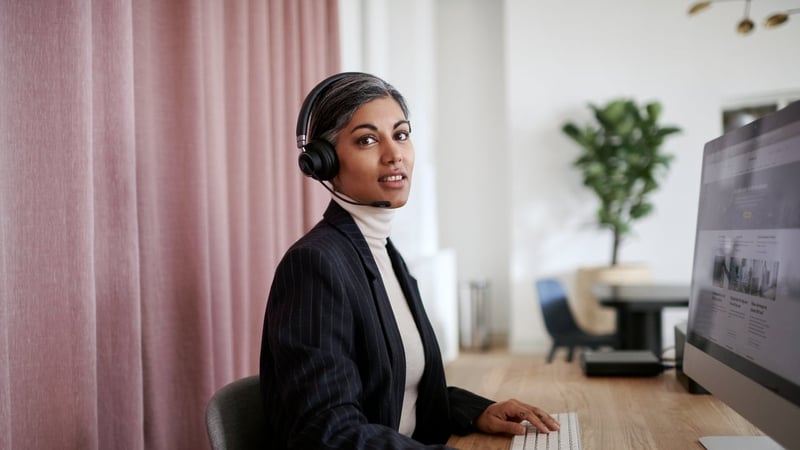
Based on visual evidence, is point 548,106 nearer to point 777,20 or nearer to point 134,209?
point 777,20

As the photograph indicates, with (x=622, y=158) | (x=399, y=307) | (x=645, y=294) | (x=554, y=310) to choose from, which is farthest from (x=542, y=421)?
(x=622, y=158)

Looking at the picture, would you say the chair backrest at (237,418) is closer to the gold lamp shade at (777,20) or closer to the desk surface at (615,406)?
the desk surface at (615,406)

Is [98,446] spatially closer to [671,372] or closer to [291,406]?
[291,406]

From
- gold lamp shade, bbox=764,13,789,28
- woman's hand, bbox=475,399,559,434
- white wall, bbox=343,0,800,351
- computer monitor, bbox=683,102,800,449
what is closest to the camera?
computer monitor, bbox=683,102,800,449

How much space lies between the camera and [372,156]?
4.21 feet

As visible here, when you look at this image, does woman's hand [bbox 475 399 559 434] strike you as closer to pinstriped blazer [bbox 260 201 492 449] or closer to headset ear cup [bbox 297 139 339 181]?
pinstriped blazer [bbox 260 201 492 449]

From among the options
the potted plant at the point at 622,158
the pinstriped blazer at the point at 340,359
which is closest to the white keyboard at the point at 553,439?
the pinstriped blazer at the point at 340,359

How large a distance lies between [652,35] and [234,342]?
5.29 meters

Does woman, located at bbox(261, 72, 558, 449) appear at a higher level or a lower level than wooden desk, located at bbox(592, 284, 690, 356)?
higher

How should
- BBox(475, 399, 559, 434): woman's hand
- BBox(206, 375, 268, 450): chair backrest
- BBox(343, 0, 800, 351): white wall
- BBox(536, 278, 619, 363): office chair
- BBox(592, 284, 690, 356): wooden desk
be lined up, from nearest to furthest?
BBox(206, 375, 268, 450): chair backrest < BBox(475, 399, 559, 434): woman's hand < BBox(592, 284, 690, 356): wooden desk < BBox(536, 278, 619, 363): office chair < BBox(343, 0, 800, 351): white wall

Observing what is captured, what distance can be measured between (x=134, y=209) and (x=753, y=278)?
1158 mm

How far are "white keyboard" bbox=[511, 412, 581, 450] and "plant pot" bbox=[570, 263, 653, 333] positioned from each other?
4.32 metres

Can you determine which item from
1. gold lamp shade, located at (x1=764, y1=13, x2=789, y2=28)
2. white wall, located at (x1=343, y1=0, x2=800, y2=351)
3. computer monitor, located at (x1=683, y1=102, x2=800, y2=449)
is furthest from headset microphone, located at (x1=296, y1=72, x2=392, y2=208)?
white wall, located at (x1=343, y1=0, x2=800, y2=351)

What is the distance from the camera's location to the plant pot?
17.6 ft
